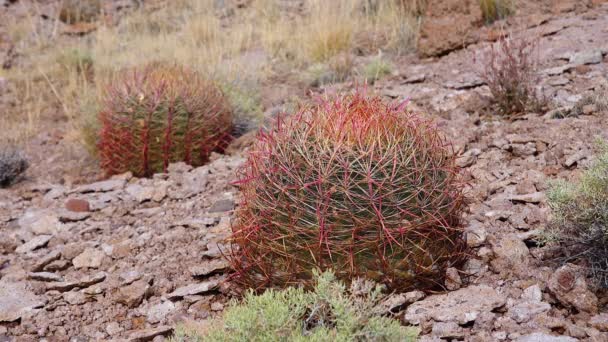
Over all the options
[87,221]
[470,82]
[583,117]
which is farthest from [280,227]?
[470,82]

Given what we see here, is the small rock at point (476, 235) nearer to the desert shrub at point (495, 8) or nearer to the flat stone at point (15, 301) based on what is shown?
the flat stone at point (15, 301)

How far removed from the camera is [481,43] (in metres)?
7.57

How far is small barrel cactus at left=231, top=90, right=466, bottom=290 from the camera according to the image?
117 inches

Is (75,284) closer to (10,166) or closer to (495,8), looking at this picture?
(10,166)


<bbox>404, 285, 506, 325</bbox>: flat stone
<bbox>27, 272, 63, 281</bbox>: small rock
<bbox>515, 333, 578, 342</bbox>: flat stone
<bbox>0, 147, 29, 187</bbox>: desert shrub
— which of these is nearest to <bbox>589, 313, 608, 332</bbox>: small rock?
<bbox>515, 333, 578, 342</bbox>: flat stone

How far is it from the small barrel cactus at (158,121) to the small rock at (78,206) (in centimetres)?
78

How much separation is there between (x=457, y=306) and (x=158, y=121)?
3.63 meters

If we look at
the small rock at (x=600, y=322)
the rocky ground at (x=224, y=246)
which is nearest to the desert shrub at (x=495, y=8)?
the rocky ground at (x=224, y=246)

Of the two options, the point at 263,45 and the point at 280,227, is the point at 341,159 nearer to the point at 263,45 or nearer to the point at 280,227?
the point at 280,227

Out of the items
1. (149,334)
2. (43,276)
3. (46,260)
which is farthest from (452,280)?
(46,260)

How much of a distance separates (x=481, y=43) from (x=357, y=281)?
17.4 feet

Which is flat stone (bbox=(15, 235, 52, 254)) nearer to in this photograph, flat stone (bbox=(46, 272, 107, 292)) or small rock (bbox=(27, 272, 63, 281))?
small rock (bbox=(27, 272, 63, 281))

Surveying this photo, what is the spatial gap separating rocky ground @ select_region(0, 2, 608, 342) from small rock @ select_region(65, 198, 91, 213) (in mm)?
10

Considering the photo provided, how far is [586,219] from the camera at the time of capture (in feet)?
10.4
